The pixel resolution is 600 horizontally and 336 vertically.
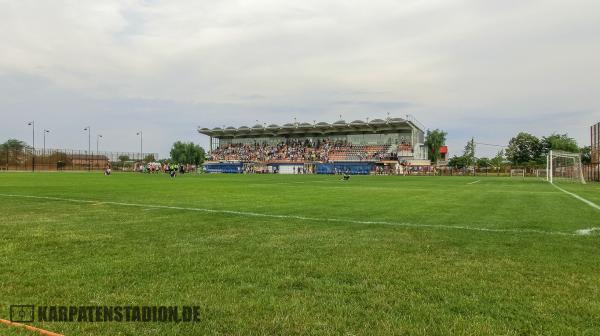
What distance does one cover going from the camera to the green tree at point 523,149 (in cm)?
11588

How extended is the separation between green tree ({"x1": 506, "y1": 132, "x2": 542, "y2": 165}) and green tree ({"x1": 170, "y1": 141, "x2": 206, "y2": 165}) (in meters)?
92.5

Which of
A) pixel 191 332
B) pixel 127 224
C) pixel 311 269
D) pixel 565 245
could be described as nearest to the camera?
pixel 191 332

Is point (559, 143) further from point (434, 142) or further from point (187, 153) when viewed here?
point (187, 153)

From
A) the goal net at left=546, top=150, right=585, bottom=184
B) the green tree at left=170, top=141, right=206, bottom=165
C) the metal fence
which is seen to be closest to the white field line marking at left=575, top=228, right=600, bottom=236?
the goal net at left=546, top=150, right=585, bottom=184

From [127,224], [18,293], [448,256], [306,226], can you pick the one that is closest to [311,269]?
[448,256]

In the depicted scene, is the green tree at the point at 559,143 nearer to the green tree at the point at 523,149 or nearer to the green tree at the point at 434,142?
the green tree at the point at 523,149

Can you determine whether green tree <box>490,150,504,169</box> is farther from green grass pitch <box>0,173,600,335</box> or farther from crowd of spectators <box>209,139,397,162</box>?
green grass pitch <box>0,173,600,335</box>

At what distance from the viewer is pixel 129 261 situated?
6.30m

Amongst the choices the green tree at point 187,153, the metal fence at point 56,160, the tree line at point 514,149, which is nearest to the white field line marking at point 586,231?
the metal fence at point 56,160

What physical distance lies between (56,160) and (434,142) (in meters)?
91.8

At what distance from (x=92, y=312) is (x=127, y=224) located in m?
6.40

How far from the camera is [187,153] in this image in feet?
462

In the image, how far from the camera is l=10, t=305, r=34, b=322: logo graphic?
4050mm

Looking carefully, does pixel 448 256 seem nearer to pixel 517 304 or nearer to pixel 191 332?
pixel 517 304
